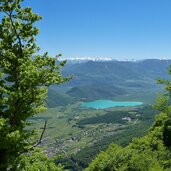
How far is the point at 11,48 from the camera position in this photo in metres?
28.2

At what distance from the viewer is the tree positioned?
2658cm

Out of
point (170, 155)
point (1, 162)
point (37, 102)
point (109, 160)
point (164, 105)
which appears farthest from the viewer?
point (164, 105)

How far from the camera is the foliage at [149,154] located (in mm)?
48062

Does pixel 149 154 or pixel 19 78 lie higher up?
pixel 19 78

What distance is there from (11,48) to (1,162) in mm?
9353

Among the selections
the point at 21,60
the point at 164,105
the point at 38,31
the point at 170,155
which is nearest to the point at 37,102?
the point at 21,60

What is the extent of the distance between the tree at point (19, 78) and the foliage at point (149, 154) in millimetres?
19976

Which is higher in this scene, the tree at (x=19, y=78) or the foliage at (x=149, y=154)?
the tree at (x=19, y=78)

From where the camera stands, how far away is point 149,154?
53.5 m

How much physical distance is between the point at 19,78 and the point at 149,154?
32.4 meters

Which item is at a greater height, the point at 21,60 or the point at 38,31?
the point at 38,31

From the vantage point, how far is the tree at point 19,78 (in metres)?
26.6

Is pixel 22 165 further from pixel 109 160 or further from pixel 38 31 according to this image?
pixel 109 160

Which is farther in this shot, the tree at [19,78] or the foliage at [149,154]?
the foliage at [149,154]
